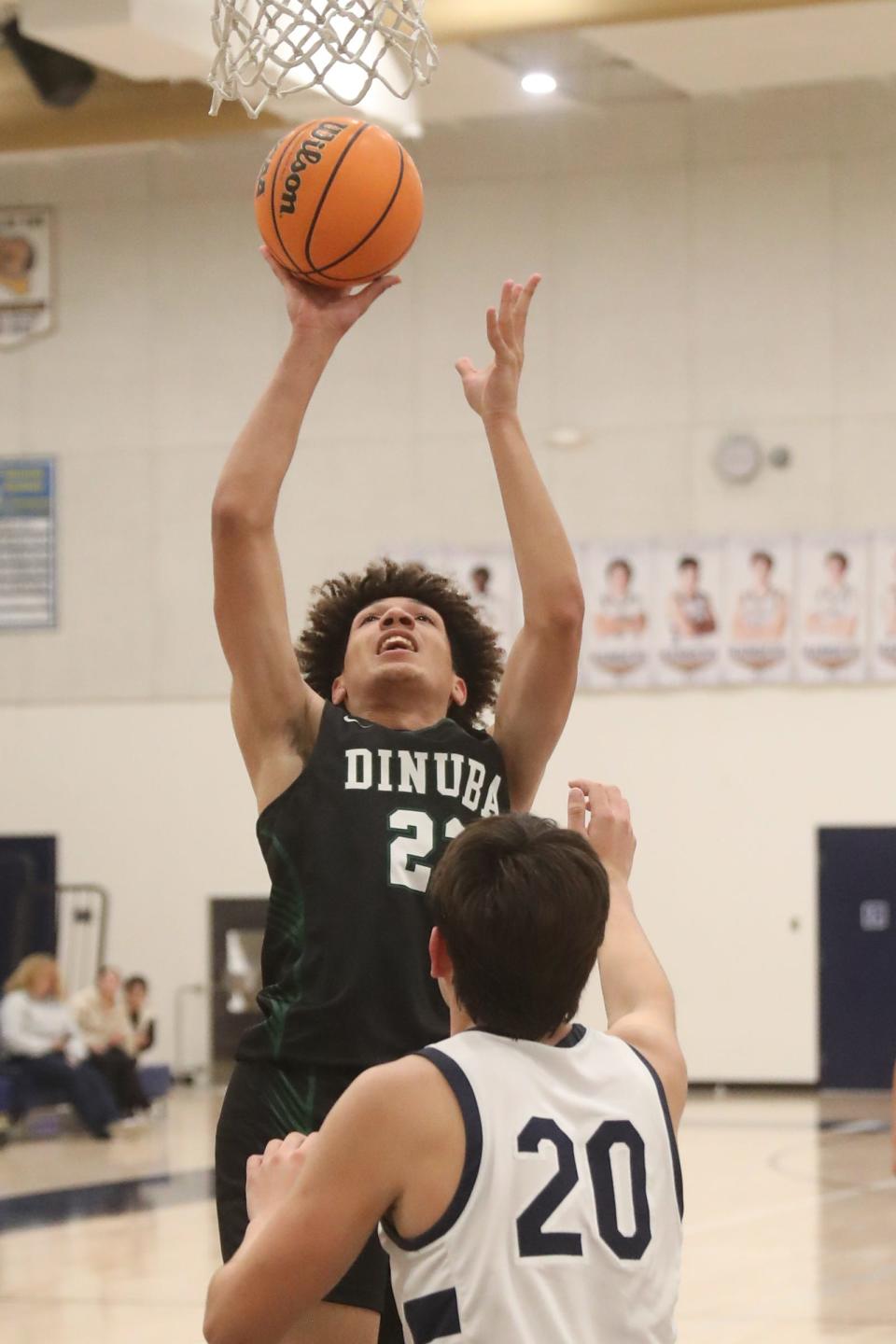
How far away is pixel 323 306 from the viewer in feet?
11.5

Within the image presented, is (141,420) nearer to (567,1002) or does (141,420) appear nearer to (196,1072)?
(196,1072)

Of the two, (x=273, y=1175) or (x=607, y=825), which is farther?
(x=607, y=825)

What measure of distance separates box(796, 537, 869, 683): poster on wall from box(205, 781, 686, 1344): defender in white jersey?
43.8 feet

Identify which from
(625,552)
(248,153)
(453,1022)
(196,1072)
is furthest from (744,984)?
(453,1022)

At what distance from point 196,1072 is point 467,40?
8685 millimetres

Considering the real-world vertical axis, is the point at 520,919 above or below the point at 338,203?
below

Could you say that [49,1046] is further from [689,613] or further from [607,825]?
[607,825]

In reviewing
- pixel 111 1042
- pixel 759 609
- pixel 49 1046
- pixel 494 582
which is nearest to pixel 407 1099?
pixel 49 1046

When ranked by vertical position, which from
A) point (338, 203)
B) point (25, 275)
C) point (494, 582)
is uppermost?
point (25, 275)

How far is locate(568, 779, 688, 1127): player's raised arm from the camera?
234 centimetres

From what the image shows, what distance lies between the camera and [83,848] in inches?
664

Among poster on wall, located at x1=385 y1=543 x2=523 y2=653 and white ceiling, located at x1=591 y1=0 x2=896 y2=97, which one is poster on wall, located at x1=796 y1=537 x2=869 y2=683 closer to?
poster on wall, located at x1=385 y1=543 x2=523 y2=653

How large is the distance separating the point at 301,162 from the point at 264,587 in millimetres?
1072

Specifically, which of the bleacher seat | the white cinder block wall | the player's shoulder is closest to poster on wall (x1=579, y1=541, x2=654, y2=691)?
the white cinder block wall
